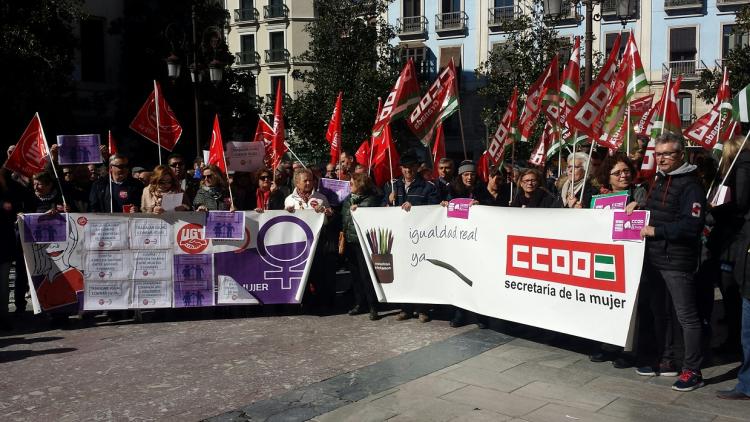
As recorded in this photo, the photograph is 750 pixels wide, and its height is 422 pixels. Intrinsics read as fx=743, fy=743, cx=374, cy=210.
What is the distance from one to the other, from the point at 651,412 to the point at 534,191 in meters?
2.94

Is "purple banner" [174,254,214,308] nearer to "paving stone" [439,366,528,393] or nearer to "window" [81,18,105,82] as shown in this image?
"paving stone" [439,366,528,393]

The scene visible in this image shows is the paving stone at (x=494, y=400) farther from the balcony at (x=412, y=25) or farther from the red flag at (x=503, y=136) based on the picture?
the balcony at (x=412, y=25)

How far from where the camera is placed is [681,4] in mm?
37594

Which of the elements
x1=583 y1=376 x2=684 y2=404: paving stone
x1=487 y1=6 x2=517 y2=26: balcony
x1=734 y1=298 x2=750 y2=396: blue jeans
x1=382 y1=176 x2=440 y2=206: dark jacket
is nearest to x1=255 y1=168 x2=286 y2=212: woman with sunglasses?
x1=382 y1=176 x2=440 y2=206: dark jacket

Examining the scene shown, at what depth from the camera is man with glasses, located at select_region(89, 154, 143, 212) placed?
8.63 m

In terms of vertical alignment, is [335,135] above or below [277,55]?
below

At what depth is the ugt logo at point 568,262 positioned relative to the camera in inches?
236

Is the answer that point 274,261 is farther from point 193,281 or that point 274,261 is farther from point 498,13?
point 498,13

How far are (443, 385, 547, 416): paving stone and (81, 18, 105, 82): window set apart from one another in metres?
25.7

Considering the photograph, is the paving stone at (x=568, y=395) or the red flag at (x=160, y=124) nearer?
the paving stone at (x=568, y=395)

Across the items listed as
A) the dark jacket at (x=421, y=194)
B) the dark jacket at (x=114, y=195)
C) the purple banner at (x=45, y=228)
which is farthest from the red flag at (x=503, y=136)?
the purple banner at (x=45, y=228)

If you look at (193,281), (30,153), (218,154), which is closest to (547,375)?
(193,281)

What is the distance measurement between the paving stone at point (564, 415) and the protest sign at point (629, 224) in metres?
1.48

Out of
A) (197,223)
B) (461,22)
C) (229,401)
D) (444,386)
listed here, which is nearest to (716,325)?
(444,386)
